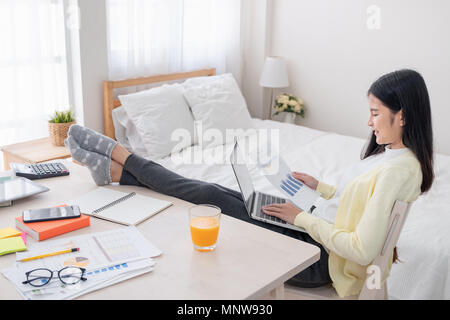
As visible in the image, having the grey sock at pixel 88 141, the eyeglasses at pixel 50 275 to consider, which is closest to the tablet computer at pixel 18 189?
the grey sock at pixel 88 141

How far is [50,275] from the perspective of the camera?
3.77 feet

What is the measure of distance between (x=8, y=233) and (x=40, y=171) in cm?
51

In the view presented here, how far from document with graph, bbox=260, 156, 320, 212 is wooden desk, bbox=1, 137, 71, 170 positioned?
4.34ft

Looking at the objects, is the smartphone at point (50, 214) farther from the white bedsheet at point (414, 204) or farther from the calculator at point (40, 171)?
the white bedsheet at point (414, 204)

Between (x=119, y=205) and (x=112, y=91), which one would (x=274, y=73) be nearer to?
(x=112, y=91)

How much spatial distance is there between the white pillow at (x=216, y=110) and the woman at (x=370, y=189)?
1268 millimetres

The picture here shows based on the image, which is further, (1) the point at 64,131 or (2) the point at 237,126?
(2) the point at 237,126

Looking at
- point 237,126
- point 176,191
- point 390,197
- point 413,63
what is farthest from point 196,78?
point 390,197

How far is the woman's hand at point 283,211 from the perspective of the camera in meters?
1.57

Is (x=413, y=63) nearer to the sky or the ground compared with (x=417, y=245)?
nearer to the sky

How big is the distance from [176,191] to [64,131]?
4.24 ft

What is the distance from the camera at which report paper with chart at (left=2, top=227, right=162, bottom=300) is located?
110 cm

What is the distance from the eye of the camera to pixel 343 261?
1503 millimetres

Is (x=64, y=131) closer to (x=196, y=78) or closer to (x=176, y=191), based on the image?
(x=196, y=78)
